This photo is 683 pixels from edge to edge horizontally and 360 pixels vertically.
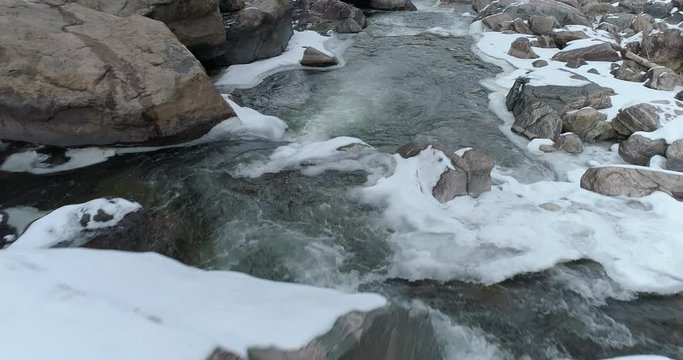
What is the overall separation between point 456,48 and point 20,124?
397 inches

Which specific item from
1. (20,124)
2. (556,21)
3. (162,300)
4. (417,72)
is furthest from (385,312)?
(556,21)

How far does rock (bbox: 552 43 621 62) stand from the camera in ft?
34.7

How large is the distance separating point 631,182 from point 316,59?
7046 mm

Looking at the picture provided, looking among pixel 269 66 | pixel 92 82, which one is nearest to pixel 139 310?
pixel 92 82

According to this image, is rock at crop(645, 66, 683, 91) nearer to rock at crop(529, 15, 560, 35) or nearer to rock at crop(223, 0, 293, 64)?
rock at crop(529, 15, 560, 35)

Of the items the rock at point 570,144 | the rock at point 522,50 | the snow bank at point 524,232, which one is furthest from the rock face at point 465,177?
the rock at point 522,50

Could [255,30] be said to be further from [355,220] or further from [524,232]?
[524,232]

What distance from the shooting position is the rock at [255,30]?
33.8 ft

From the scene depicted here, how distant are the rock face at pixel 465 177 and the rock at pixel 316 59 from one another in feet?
17.6

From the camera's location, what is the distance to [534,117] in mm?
7816

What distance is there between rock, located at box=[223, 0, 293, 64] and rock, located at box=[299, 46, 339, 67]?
3.00ft

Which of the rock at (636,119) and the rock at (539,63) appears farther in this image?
the rock at (539,63)

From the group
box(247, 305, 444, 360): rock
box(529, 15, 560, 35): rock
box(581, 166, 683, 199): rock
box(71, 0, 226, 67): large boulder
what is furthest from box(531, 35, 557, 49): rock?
box(247, 305, 444, 360): rock

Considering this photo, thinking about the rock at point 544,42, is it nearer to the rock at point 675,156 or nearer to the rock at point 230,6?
the rock at point 675,156
